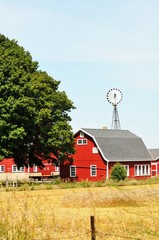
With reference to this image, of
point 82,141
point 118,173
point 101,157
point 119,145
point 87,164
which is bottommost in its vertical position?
point 118,173

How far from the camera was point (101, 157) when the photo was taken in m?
69.0

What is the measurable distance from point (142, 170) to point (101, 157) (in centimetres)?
893

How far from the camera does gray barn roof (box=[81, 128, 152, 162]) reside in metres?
69.9

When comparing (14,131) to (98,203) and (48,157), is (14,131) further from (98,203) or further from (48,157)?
(98,203)

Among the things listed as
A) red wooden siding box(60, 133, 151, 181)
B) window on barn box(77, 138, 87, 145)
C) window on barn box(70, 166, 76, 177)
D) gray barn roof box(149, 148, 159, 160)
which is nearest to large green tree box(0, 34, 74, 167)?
red wooden siding box(60, 133, 151, 181)

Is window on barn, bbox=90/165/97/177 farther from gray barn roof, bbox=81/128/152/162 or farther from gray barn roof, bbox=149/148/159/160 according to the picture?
gray barn roof, bbox=149/148/159/160

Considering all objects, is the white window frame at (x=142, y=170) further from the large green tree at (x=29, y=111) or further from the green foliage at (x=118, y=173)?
the large green tree at (x=29, y=111)

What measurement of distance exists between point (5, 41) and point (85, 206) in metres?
38.6

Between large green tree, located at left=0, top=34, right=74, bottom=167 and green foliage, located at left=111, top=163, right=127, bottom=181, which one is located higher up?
large green tree, located at left=0, top=34, right=74, bottom=167

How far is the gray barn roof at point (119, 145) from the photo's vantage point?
69875 millimetres

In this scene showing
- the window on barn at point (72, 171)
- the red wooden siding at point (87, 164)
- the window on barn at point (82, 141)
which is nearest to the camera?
the red wooden siding at point (87, 164)

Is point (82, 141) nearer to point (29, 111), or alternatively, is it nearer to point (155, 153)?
point (155, 153)

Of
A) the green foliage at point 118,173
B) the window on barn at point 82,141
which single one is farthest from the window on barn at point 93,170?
the green foliage at point 118,173

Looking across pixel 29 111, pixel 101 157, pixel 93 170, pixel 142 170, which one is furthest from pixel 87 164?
pixel 29 111
